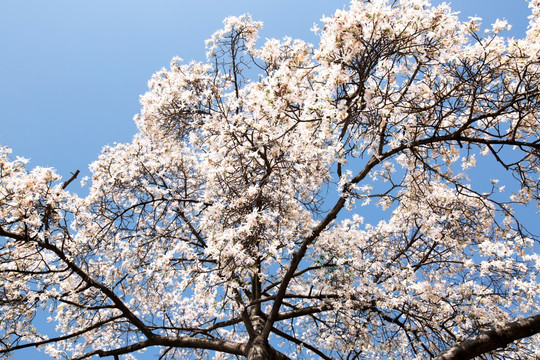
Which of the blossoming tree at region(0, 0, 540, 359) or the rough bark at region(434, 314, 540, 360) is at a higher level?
the blossoming tree at region(0, 0, 540, 359)

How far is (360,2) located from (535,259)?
4561 mm

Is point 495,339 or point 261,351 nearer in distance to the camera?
point 495,339

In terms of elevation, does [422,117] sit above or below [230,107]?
below

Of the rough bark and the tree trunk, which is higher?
the tree trunk

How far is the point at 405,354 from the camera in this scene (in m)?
7.58

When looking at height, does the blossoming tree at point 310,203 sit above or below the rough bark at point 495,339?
above

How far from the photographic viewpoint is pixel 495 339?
4.77m

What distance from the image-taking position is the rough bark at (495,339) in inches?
185

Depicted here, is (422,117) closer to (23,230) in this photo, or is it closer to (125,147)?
(125,147)

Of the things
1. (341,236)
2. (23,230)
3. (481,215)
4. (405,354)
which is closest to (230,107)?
(341,236)

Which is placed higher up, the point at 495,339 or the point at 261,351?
the point at 261,351

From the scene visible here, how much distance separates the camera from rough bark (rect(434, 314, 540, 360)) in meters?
4.70

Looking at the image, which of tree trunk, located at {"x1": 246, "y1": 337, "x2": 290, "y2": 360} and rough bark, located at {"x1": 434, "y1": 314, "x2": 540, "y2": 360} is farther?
tree trunk, located at {"x1": 246, "y1": 337, "x2": 290, "y2": 360}

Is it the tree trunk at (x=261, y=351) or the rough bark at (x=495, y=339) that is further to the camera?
the tree trunk at (x=261, y=351)
